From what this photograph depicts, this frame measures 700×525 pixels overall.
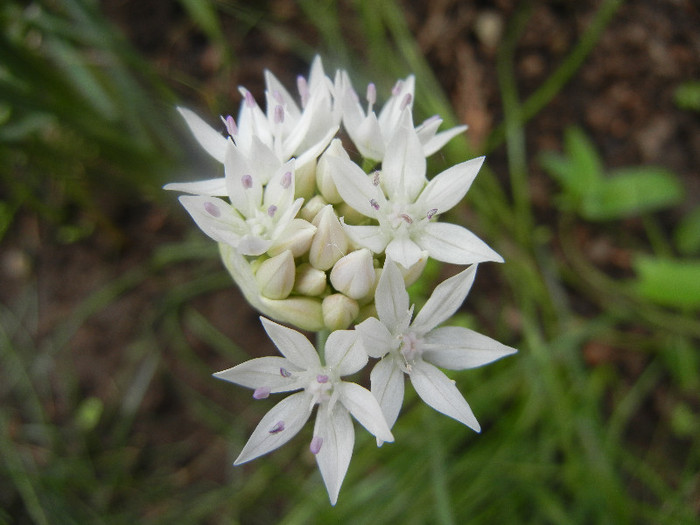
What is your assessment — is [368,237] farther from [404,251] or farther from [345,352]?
[345,352]

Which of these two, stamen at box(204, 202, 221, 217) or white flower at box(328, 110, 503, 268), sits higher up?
stamen at box(204, 202, 221, 217)

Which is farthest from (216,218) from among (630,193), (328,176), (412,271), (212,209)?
(630,193)

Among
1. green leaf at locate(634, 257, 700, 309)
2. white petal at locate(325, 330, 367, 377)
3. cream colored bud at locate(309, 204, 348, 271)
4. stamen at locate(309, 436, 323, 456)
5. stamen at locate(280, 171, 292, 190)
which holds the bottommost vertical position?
green leaf at locate(634, 257, 700, 309)

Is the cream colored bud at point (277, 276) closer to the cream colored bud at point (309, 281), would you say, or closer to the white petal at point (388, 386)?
the cream colored bud at point (309, 281)

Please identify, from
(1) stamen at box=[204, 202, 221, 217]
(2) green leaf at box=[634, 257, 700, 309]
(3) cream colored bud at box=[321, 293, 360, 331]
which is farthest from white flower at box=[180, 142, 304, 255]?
(2) green leaf at box=[634, 257, 700, 309]

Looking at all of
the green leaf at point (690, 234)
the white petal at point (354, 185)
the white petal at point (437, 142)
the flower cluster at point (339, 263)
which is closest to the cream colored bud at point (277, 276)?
the flower cluster at point (339, 263)

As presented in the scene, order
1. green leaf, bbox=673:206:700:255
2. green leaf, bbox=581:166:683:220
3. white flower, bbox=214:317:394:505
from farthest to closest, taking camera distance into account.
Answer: green leaf, bbox=673:206:700:255 → green leaf, bbox=581:166:683:220 → white flower, bbox=214:317:394:505

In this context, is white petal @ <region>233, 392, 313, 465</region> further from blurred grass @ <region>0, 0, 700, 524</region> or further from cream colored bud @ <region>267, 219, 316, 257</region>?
blurred grass @ <region>0, 0, 700, 524</region>
